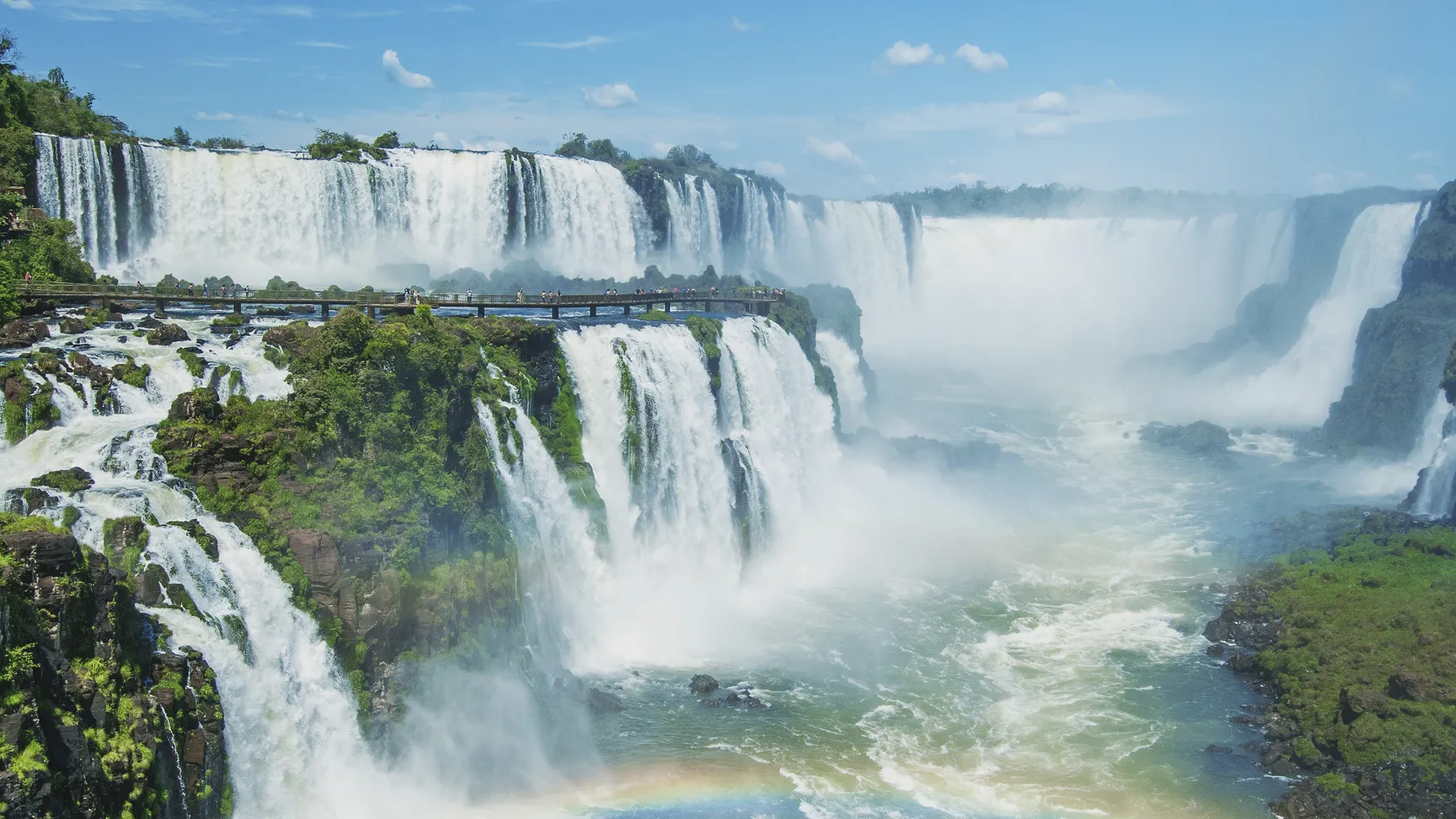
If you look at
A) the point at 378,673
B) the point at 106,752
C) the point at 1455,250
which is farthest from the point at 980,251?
the point at 106,752

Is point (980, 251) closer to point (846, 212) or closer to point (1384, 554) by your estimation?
point (846, 212)

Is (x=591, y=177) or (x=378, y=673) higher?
(x=591, y=177)

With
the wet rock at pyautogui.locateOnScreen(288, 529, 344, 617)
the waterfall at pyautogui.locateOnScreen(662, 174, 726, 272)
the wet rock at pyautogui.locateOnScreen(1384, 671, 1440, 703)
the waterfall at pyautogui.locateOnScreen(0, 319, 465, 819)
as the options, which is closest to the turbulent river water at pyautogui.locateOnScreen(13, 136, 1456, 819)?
the waterfall at pyautogui.locateOnScreen(0, 319, 465, 819)

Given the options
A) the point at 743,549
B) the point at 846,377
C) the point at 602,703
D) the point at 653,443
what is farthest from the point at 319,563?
the point at 846,377

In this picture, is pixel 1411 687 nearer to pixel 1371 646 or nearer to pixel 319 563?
pixel 1371 646

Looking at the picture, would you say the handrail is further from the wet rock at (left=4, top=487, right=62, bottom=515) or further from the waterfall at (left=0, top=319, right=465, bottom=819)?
the wet rock at (left=4, top=487, right=62, bottom=515)

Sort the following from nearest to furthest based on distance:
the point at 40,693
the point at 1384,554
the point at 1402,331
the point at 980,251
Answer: the point at 40,693 < the point at 1384,554 < the point at 1402,331 < the point at 980,251

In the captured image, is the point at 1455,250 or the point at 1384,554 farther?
the point at 1455,250
